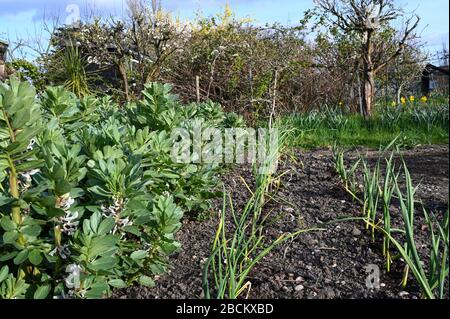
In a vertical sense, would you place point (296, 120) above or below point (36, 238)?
above

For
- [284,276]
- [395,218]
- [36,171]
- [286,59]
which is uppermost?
[286,59]

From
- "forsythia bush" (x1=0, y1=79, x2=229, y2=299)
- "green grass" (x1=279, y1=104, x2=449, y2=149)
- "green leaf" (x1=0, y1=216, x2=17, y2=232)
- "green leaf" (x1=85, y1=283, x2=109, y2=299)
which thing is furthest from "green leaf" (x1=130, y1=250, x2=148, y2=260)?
"green grass" (x1=279, y1=104, x2=449, y2=149)

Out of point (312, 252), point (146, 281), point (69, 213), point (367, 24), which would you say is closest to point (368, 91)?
point (367, 24)

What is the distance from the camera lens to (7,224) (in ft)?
4.58

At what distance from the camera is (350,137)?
3.93 m

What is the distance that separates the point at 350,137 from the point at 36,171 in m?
2.85

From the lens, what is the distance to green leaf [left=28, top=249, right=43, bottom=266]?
4.55 ft

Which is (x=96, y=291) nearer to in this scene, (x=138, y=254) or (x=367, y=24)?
(x=138, y=254)

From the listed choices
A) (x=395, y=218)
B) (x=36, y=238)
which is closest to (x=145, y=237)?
(x=36, y=238)

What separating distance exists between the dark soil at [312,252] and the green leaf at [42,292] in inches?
10.8

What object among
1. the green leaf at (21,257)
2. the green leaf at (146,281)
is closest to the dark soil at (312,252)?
the green leaf at (146,281)

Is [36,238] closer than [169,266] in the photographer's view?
Yes

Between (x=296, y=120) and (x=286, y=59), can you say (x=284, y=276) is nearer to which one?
(x=296, y=120)

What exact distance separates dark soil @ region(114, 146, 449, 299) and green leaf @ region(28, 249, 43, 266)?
1.20 ft
